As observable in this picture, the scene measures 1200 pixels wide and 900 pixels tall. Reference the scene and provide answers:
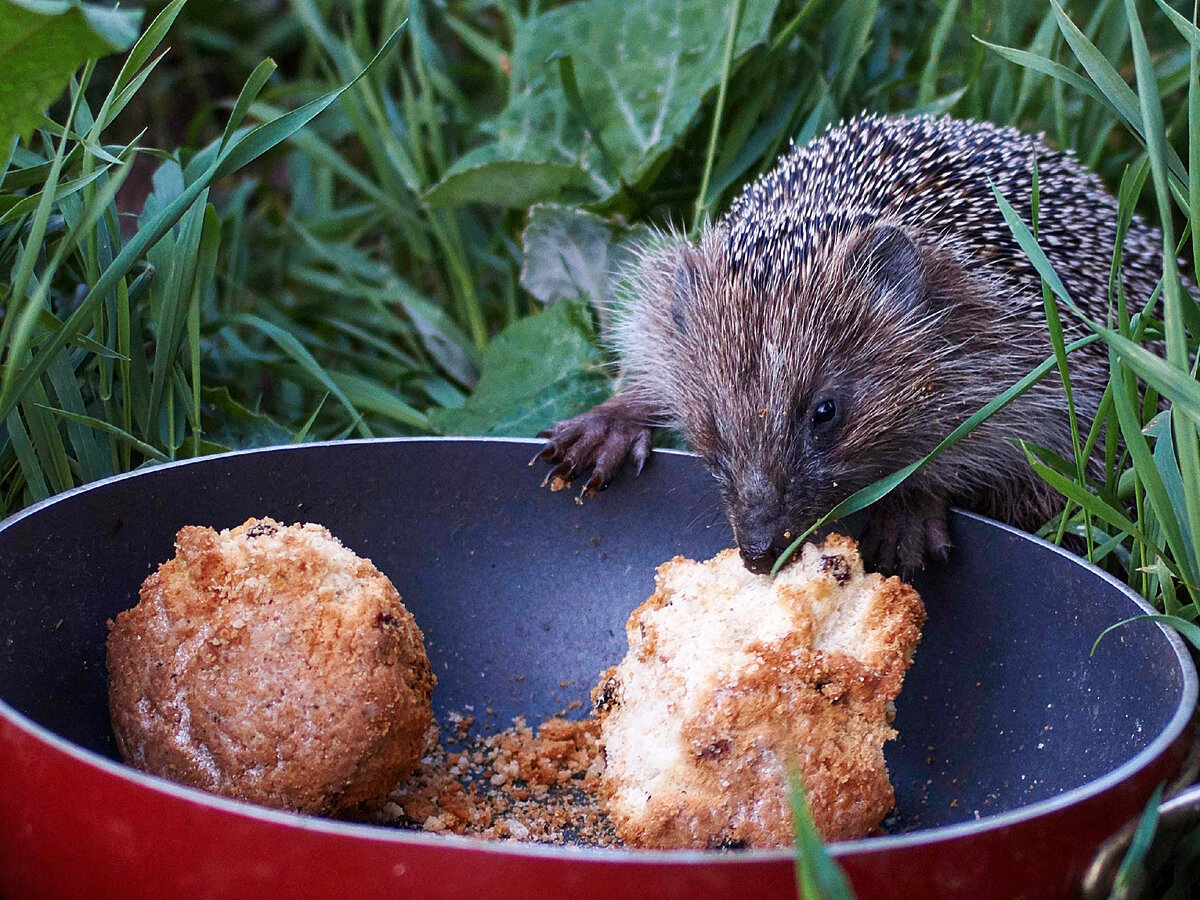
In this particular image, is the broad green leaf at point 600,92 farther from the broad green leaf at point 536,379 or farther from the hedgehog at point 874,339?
the hedgehog at point 874,339

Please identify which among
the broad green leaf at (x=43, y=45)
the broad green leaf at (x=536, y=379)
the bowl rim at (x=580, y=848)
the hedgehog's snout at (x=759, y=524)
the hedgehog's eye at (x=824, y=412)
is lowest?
the broad green leaf at (x=536, y=379)

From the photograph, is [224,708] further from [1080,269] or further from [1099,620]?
[1080,269]

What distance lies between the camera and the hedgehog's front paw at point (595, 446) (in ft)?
7.78

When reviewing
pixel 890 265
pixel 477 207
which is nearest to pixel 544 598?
pixel 890 265

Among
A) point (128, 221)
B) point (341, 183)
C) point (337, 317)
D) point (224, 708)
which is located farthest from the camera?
point (341, 183)

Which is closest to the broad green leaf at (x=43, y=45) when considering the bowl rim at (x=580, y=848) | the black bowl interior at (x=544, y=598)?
the black bowl interior at (x=544, y=598)

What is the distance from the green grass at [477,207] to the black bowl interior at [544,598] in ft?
0.60

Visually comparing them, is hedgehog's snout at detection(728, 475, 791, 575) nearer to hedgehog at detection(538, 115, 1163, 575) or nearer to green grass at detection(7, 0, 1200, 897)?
hedgehog at detection(538, 115, 1163, 575)

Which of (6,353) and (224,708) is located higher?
(6,353)

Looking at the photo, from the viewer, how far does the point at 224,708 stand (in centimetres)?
169

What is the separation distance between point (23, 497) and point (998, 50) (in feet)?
6.36

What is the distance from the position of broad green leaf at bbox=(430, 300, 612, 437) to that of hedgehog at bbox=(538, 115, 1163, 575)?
234 millimetres

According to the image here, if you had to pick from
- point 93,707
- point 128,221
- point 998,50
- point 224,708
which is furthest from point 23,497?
point 998,50

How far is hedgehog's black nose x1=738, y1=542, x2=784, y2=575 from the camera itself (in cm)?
196
